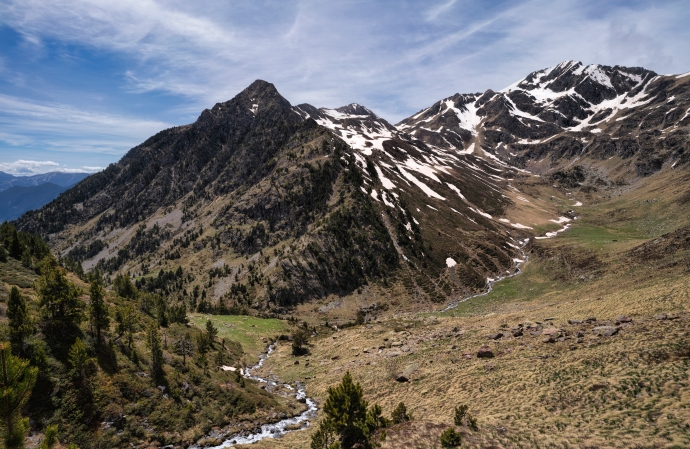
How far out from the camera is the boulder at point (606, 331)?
101ft

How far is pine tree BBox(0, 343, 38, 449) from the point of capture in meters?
10.1

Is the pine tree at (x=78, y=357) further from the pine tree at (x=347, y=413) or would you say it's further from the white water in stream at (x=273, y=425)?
the pine tree at (x=347, y=413)

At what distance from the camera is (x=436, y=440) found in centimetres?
2170

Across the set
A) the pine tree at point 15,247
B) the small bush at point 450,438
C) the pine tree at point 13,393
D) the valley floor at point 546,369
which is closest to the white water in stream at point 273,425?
the valley floor at point 546,369

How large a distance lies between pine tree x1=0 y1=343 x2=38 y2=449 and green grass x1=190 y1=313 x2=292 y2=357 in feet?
150

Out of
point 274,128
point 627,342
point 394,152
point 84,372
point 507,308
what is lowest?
point 507,308

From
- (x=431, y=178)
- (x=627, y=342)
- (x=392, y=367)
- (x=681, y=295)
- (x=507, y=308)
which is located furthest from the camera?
(x=431, y=178)

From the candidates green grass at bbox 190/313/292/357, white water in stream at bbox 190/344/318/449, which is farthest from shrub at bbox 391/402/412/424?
green grass at bbox 190/313/292/357

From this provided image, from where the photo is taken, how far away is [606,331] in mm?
31328

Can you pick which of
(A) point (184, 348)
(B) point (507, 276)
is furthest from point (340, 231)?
(A) point (184, 348)

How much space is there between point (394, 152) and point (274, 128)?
252ft

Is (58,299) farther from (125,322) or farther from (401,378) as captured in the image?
(401,378)

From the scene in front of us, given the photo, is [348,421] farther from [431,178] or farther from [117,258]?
[117,258]

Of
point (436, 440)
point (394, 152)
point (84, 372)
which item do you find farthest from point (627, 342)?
point (394, 152)
